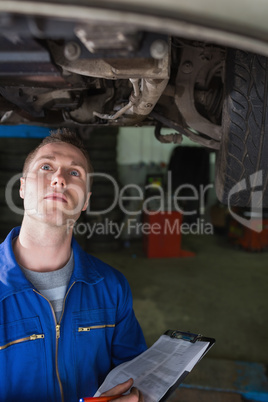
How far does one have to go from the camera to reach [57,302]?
0.99 m

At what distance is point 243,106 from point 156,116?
1.74 feet

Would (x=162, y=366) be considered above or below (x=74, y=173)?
below

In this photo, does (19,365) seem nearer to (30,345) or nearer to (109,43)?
(30,345)

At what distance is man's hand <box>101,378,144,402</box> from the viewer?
2.72 feet

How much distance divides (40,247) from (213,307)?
2.15m

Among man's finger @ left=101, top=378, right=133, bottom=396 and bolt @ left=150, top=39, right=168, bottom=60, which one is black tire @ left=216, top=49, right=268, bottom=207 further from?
man's finger @ left=101, top=378, right=133, bottom=396

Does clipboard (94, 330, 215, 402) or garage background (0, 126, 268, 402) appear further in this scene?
garage background (0, 126, 268, 402)

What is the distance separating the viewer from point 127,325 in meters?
1.12

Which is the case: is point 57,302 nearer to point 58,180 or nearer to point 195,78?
point 58,180

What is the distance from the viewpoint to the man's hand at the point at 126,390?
0.83 metres

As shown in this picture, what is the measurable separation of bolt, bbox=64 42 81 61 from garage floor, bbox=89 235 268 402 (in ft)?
5.90

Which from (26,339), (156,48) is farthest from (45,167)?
(156,48)

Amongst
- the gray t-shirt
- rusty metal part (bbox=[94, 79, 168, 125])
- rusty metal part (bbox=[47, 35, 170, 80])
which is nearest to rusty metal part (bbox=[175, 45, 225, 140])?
rusty metal part (bbox=[94, 79, 168, 125])

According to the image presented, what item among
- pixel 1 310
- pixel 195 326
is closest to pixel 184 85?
pixel 1 310
